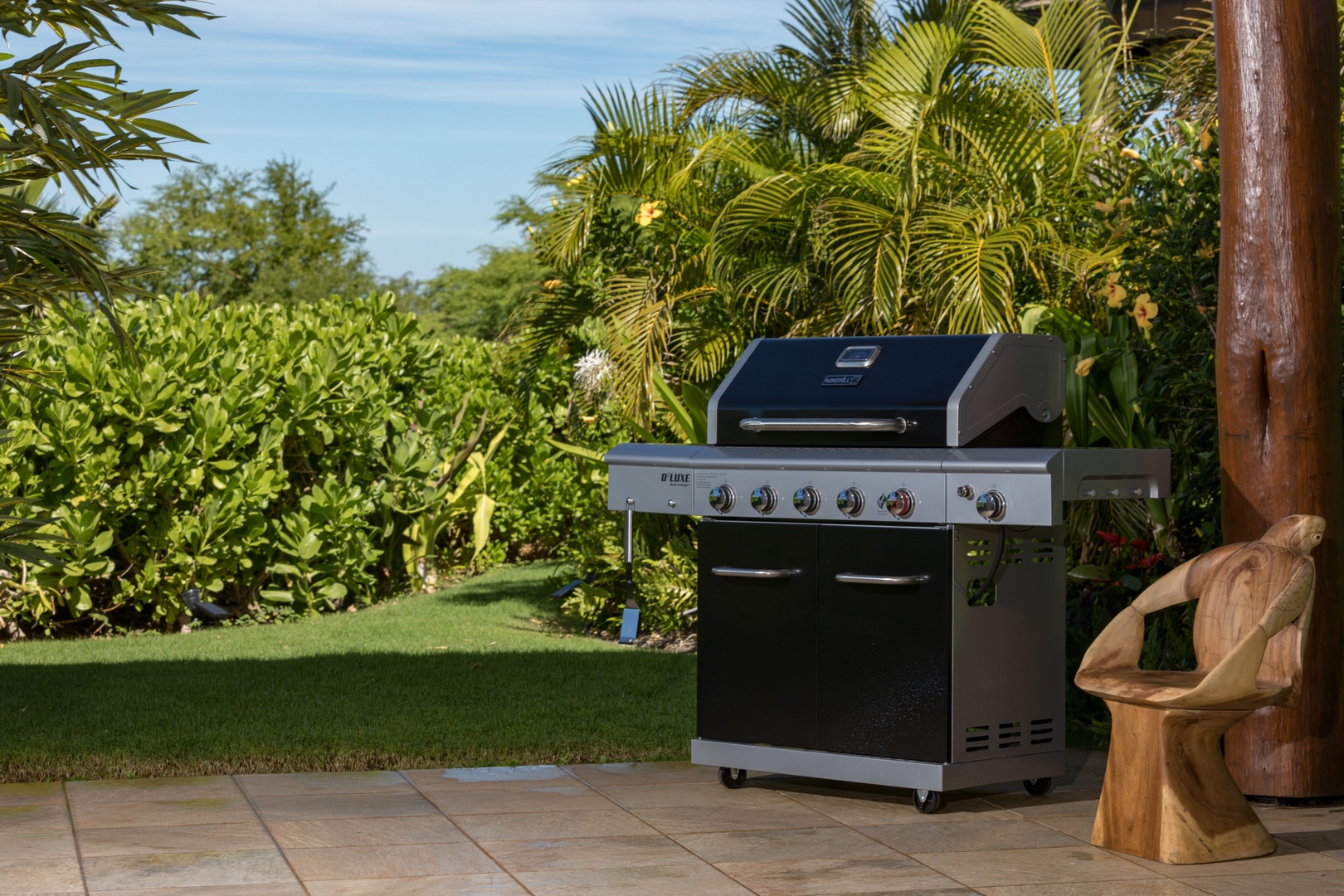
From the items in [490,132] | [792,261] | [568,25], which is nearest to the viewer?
[792,261]

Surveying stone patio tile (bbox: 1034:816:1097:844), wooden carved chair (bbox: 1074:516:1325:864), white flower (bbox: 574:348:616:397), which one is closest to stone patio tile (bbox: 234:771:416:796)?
stone patio tile (bbox: 1034:816:1097:844)

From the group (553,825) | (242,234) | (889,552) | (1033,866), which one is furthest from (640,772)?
(242,234)

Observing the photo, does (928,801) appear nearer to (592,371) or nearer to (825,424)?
(825,424)

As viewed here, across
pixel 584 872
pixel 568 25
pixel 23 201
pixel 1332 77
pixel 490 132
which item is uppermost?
pixel 490 132

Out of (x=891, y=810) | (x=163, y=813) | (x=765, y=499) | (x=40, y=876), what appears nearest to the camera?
(x=40, y=876)

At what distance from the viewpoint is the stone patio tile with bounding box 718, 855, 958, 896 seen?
12.8 ft

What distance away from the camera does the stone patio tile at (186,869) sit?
12.7 feet

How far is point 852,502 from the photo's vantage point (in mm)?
4816

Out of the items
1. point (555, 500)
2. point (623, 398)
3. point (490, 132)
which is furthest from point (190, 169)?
point (623, 398)

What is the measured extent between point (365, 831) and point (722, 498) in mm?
1647

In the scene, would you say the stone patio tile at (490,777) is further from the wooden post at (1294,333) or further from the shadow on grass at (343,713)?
the wooden post at (1294,333)

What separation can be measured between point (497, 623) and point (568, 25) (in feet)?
39.3

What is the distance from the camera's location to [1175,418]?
6.05 metres

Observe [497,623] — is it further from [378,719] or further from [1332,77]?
[1332,77]
